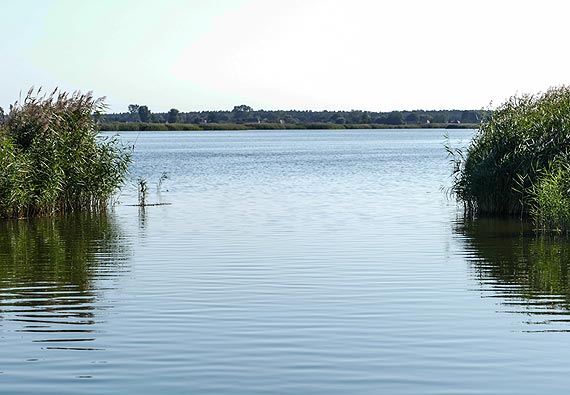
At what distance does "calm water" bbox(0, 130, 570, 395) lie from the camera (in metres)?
8.11

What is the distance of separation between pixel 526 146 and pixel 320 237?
496 centimetres

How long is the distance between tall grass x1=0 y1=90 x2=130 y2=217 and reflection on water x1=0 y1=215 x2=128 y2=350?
541 mm

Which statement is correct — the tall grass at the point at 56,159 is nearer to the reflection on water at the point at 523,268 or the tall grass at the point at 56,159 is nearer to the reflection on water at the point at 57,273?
the reflection on water at the point at 57,273

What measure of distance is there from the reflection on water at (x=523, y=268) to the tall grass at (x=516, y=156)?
50cm

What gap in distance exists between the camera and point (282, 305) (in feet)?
36.7

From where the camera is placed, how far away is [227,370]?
8.28 meters

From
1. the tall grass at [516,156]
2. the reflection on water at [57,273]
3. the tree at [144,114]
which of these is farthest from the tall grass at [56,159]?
the tree at [144,114]

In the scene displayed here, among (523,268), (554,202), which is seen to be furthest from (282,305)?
(554,202)

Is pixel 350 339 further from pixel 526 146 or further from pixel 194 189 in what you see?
pixel 194 189

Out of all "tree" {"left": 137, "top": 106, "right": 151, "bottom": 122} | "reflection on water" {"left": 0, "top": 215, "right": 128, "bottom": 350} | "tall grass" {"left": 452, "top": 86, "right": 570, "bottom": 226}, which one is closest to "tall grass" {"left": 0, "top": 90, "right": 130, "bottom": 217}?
"reflection on water" {"left": 0, "top": 215, "right": 128, "bottom": 350}

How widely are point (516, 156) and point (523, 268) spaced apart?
6246mm

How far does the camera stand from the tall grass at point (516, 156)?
65.3 ft

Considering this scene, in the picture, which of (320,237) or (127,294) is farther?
(320,237)

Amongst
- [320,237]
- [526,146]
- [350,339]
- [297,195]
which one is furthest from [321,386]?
[297,195]
